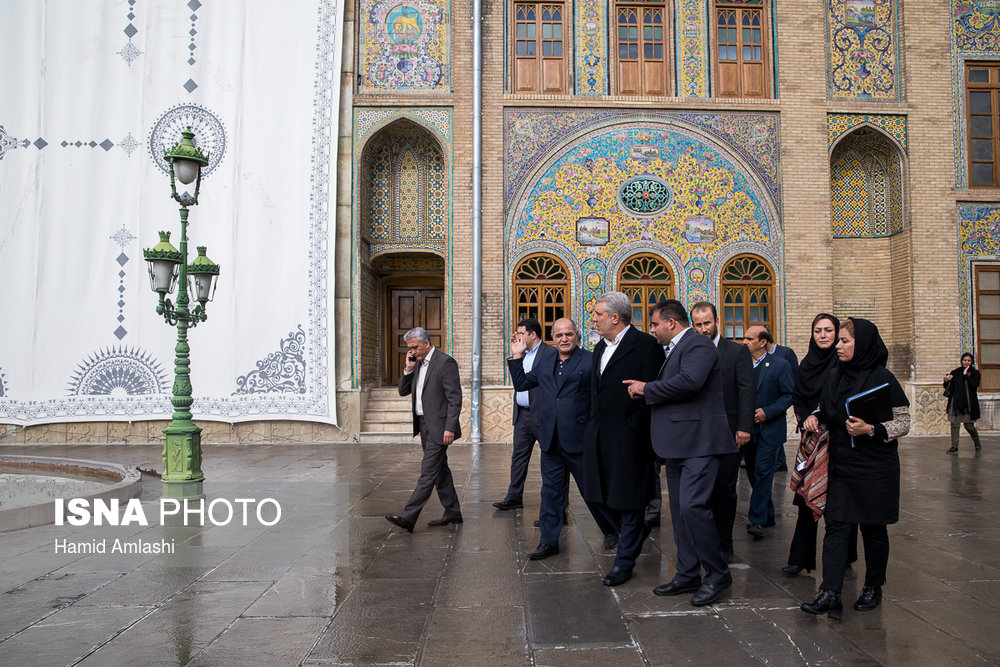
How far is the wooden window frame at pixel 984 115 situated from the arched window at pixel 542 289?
8.20 metres

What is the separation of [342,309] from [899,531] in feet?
33.8

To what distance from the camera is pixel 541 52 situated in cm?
1462

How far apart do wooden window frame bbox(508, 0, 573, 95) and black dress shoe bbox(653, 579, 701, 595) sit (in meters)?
11.9

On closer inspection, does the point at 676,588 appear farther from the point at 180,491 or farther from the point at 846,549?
the point at 180,491

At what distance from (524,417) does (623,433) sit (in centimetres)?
245

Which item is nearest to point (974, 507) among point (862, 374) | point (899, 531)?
point (899, 531)

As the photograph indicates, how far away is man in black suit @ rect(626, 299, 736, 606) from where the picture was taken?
412 centimetres

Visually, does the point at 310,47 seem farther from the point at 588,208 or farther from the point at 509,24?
the point at 588,208

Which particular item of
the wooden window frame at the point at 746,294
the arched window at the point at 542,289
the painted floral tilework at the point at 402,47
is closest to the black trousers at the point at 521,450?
the arched window at the point at 542,289

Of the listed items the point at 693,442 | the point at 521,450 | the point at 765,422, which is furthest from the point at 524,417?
the point at 693,442

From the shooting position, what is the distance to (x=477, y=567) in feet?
16.0

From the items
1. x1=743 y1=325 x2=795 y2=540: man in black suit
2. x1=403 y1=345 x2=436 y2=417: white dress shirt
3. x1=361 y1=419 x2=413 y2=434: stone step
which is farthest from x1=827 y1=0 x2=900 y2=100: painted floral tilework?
x1=403 y1=345 x2=436 y2=417: white dress shirt

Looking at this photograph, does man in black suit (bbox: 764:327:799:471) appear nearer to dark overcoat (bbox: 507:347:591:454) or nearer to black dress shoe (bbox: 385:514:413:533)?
dark overcoat (bbox: 507:347:591:454)

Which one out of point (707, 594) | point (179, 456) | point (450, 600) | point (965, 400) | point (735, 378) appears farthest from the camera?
point (965, 400)
